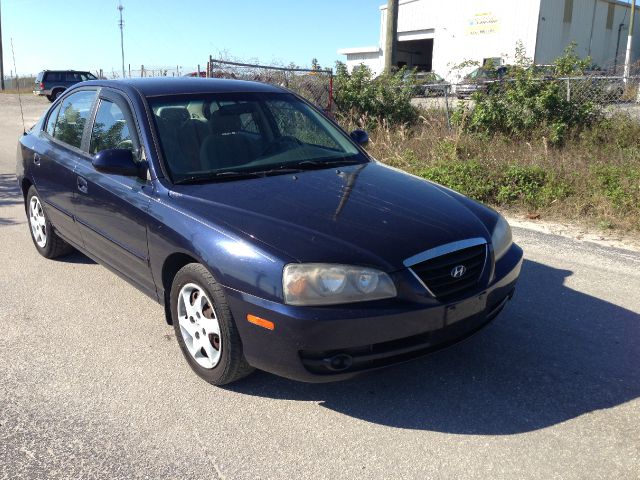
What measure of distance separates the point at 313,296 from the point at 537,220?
4.95m

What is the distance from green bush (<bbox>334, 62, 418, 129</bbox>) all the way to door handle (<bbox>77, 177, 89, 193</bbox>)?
8.25 meters

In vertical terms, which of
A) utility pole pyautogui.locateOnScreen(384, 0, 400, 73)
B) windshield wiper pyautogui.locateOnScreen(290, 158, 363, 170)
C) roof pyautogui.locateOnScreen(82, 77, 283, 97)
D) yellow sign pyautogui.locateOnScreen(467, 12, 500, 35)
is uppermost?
yellow sign pyautogui.locateOnScreen(467, 12, 500, 35)

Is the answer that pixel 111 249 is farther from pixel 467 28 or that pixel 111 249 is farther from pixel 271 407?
pixel 467 28

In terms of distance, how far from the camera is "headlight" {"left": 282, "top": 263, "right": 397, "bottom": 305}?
2.81 meters

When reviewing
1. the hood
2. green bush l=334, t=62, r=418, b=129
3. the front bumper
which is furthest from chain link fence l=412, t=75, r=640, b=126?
the front bumper

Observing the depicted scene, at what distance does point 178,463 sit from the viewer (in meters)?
2.71

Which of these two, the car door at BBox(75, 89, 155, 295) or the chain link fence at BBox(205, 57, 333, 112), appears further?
the chain link fence at BBox(205, 57, 333, 112)

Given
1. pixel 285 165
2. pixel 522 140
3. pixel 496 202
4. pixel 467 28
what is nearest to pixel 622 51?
pixel 467 28

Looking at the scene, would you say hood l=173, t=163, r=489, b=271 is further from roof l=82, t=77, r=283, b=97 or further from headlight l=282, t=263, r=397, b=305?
roof l=82, t=77, r=283, b=97

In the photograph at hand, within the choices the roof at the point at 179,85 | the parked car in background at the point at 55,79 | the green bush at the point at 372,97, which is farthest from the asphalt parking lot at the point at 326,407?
the parked car in background at the point at 55,79

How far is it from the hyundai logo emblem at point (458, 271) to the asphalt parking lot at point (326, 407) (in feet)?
2.23

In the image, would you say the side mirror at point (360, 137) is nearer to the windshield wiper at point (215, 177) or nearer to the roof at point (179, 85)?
the roof at point (179, 85)

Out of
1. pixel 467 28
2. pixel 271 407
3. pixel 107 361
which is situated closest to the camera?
pixel 271 407

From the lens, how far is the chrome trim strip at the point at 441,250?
9.70 feet
